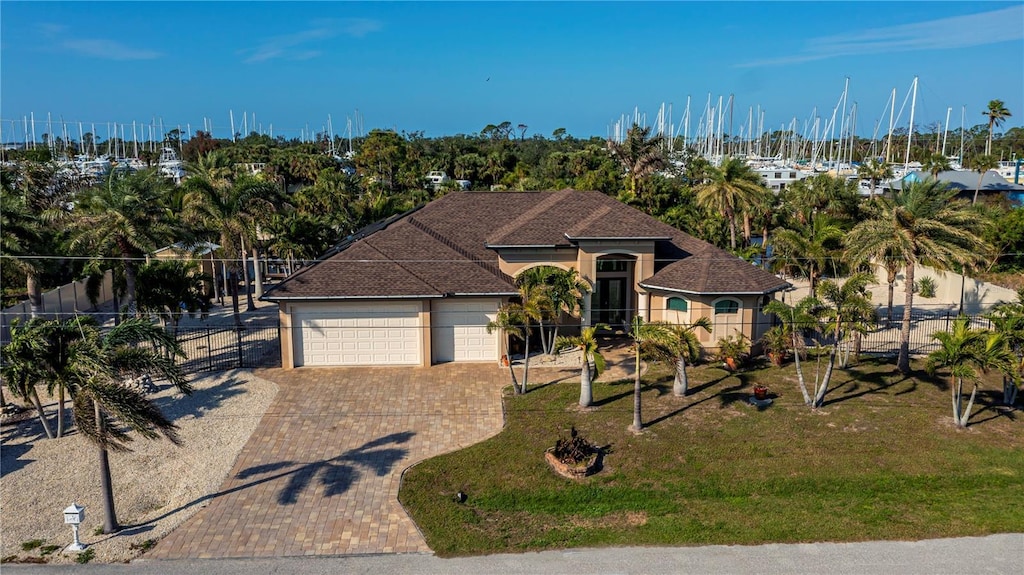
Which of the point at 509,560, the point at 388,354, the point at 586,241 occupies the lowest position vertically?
the point at 509,560

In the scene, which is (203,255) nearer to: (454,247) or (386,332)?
(454,247)

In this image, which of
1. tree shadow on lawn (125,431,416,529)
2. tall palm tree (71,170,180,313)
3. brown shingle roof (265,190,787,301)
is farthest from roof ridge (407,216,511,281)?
tall palm tree (71,170,180,313)

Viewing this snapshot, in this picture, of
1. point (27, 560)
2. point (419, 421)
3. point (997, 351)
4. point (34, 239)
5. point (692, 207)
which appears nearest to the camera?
point (27, 560)

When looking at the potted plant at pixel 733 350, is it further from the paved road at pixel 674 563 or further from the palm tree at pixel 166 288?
the palm tree at pixel 166 288

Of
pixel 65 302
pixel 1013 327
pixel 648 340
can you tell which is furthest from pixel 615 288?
pixel 65 302

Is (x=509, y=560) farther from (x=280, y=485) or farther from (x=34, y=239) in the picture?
(x=34, y=239)

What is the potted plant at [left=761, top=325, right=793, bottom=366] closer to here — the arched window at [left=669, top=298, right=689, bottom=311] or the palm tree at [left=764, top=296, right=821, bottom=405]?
the palm tree at [left=764, top=296, right=821, bottom=405]

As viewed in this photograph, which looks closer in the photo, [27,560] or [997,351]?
[27,560]

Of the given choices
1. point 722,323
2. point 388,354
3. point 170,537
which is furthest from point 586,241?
point 170,537
